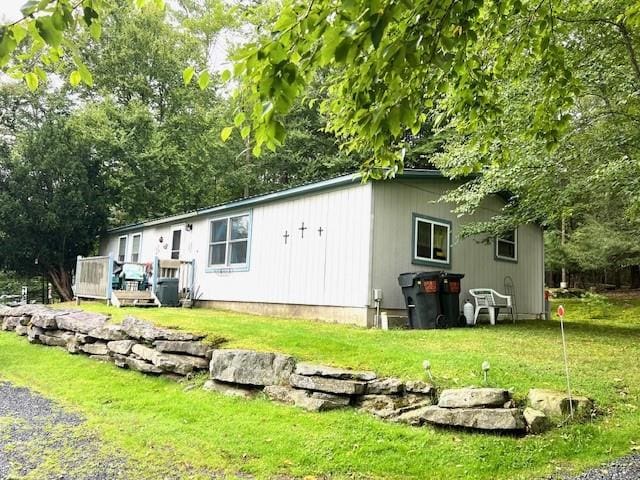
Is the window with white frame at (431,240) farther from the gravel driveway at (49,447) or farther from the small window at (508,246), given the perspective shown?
the gravel driveway at (49,447)

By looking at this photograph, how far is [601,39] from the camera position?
7680 mm

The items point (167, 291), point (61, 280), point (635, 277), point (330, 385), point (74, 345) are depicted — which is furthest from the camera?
point (635, 277)

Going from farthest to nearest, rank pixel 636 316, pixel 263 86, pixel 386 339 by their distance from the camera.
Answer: pixel 636 316, pixel 386 339, pixel 263 86

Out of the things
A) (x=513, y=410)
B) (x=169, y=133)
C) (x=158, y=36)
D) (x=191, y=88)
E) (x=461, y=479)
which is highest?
(x=158, y=36)

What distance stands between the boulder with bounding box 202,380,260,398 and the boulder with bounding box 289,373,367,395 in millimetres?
572

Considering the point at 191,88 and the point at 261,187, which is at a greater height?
the point at 191,88

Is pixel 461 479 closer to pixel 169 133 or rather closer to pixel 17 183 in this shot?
pixel 17 183

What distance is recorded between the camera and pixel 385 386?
15.4 ft

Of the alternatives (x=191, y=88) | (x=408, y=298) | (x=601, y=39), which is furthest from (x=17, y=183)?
(x=601, y=39)

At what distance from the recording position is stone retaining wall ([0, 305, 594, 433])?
4.05 metres

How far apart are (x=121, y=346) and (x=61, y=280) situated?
12.8 m

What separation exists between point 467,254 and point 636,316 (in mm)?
6291

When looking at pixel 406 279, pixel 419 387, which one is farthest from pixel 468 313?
pixel 419 387

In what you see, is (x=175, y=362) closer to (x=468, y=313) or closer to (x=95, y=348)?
(x=95, y=348)
